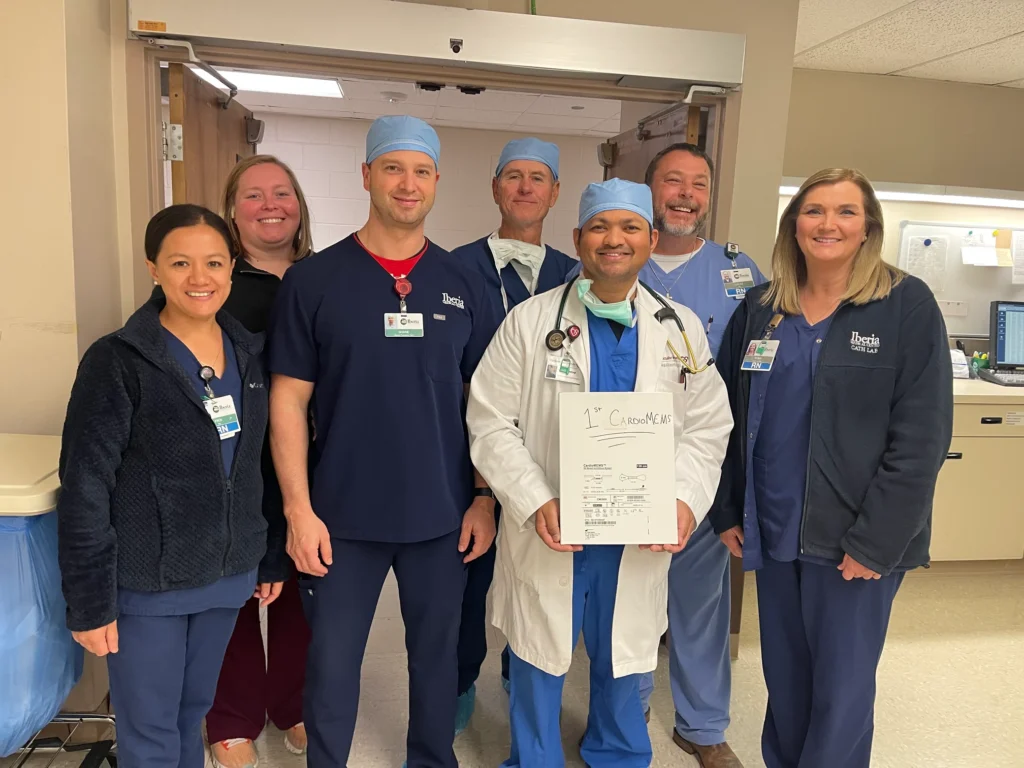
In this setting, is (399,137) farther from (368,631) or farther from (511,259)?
(368,631)

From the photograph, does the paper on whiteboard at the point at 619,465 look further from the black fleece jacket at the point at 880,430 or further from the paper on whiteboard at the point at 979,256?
the paper on whiteboard at the point at 979,256

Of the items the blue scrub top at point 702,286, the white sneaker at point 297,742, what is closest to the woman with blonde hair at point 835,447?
the blue scrub top at point 702,286

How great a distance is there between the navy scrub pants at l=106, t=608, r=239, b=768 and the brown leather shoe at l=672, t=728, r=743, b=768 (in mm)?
1431

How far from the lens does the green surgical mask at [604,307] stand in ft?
5.46

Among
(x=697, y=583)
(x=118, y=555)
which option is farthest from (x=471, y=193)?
(x=118, y=555)

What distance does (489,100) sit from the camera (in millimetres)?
5082

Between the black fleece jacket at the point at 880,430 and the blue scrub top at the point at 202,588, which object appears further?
the black fleece jacket at the point at 880,430

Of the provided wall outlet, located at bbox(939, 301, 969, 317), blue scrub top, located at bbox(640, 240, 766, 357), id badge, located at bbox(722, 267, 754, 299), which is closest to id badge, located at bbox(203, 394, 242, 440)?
blue scrub top, located at bbox(640, 240, 766, 357)

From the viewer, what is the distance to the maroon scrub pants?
1980 mm

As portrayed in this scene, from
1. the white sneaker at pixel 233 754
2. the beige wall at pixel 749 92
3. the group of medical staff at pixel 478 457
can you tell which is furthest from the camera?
the beige wall at pixel 749 92

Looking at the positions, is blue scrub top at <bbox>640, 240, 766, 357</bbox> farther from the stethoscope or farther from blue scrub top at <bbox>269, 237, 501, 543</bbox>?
blue scrub top at <bbox>269, 237, 501, 543</bbox>

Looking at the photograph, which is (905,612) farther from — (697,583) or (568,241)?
(568,241)

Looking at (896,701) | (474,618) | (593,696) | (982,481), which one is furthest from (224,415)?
(982,481)

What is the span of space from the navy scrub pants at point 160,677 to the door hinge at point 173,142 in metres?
1.54
